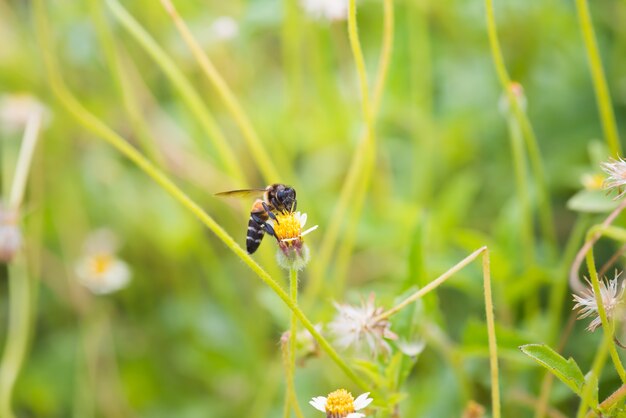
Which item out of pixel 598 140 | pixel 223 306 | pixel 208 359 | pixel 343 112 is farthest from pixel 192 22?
pixel 598 140

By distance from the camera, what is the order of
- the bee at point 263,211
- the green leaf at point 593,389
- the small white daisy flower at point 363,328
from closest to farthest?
the green leaf at point 593,389, the small white daisy flower at point 363,328, the bee at point 263,211

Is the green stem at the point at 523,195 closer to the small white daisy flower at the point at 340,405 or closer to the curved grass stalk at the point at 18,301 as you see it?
the small white daisy flower at the point at 340,405

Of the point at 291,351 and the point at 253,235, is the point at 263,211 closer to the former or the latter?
the point at 253,235

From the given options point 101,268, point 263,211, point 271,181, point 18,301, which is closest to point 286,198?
point 263,211

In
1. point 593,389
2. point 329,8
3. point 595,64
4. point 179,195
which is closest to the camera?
point 593,389

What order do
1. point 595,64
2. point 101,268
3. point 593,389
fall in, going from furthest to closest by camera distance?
1. point 101,268
2. point 595,64
3. point 593,389

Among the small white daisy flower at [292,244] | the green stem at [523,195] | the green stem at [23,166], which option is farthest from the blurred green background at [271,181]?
the small white daisy flower at [292,244]

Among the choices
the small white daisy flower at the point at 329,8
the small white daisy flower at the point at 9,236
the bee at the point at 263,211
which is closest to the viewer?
the bee at the point at 263,211
